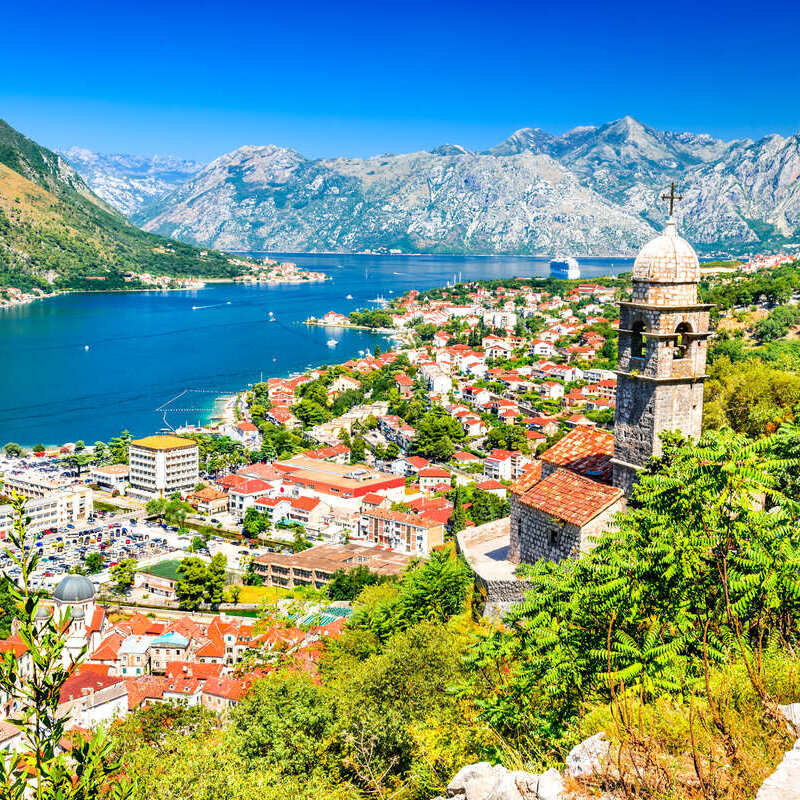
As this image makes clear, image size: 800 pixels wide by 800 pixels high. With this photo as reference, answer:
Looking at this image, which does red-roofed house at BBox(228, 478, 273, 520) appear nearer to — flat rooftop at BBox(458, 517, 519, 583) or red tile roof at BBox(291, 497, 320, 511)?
red tile roof at BBox(291, 497, 320, 511)

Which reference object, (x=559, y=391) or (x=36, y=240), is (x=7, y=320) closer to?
(x=36, y=240)

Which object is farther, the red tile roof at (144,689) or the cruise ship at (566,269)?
the cruise ship at (566,269)

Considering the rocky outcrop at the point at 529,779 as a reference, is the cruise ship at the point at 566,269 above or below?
above

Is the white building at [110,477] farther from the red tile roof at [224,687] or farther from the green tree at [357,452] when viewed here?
the red tile roof at [224,687]

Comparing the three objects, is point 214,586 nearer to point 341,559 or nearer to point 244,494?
point 341,559

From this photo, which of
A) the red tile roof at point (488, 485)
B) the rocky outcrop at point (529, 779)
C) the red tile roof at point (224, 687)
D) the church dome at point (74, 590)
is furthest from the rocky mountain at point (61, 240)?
the rocky outcrop at point (529, 779)

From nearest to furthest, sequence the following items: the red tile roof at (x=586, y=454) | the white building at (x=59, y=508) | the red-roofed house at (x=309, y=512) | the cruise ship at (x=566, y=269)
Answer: the red tile roof at (x=586, y=454), the white building at (x=59, y=508), the red-roofed house at (x=309, y=512), the cruise ship at (x=566, y=269)

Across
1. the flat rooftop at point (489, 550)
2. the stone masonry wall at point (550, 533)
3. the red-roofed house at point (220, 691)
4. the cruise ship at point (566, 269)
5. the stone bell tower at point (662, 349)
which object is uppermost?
the cruise ship at point (566, 269)
